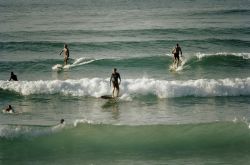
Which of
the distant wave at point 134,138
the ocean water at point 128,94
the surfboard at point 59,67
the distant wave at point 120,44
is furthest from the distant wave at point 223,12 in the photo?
the distant wave at point 134,138

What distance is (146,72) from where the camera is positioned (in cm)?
2456

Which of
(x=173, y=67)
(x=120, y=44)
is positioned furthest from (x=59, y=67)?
(x=120, y=44)

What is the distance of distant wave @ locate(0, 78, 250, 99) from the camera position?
Answer: 20.4 metres

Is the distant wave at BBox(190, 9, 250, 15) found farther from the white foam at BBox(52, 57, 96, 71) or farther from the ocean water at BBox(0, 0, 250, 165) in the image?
the white foam at BBox(52, 57, 96, 71)

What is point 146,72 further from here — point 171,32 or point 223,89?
point 171,32

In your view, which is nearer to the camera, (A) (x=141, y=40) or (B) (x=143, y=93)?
(B) (x=143, y=93)

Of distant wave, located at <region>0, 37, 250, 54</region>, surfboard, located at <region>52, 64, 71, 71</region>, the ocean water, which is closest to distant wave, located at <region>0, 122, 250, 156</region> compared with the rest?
the ocean water

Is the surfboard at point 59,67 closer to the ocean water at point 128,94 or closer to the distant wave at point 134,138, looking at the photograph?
the ocean water at point 128,94

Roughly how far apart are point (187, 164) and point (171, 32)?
2212 centimetres

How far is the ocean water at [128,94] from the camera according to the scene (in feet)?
48.4

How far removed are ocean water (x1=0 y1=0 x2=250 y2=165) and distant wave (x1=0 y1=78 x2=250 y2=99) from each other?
0.13 ft

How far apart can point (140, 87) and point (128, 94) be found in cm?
68

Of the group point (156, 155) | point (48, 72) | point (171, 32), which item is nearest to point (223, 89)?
point (156, 155)

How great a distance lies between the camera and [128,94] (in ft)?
67.1
